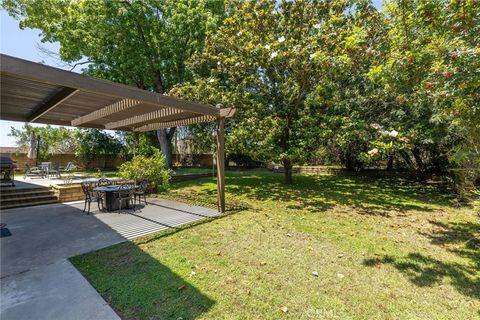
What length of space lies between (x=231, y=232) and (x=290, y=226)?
4.86ft

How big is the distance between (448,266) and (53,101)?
8.60 meters

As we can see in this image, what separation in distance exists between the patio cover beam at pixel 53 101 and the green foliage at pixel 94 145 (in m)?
11.4

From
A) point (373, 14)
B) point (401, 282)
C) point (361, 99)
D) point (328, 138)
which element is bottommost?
point (401, 282)

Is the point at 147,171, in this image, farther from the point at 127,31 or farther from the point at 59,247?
the point at 127,31

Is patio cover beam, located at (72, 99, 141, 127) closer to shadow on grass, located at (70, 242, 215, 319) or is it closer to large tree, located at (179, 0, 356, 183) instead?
shadow on grass, located at (70, 242, 215, 319)

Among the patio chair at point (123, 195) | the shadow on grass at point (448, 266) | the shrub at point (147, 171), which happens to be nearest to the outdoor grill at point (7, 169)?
the shrub at point (147, 171)

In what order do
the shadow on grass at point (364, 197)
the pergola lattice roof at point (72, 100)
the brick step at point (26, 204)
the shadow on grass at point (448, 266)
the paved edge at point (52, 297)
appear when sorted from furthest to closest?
the shadow on grass at point (364, 197) → the brick step at point (26, 204) → the pergola lattice roof at point (72, 100) → the shadow on grass at point (448, 266) → the paved edge at point (52, 297)

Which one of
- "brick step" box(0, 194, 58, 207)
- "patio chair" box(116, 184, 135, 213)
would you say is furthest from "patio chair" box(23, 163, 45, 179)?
"patio chair" box(116, 184, 135, 213)

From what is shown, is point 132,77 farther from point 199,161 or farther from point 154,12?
point 199,161

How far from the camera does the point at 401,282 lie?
3.26 meters

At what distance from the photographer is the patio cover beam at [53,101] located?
186 inches

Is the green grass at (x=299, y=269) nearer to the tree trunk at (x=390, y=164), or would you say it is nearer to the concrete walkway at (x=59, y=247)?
the concrete walkway at (x=59, y=247)

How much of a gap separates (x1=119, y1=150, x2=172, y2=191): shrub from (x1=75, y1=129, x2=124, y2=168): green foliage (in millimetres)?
10631

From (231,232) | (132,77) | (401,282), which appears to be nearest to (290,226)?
(231,232)
